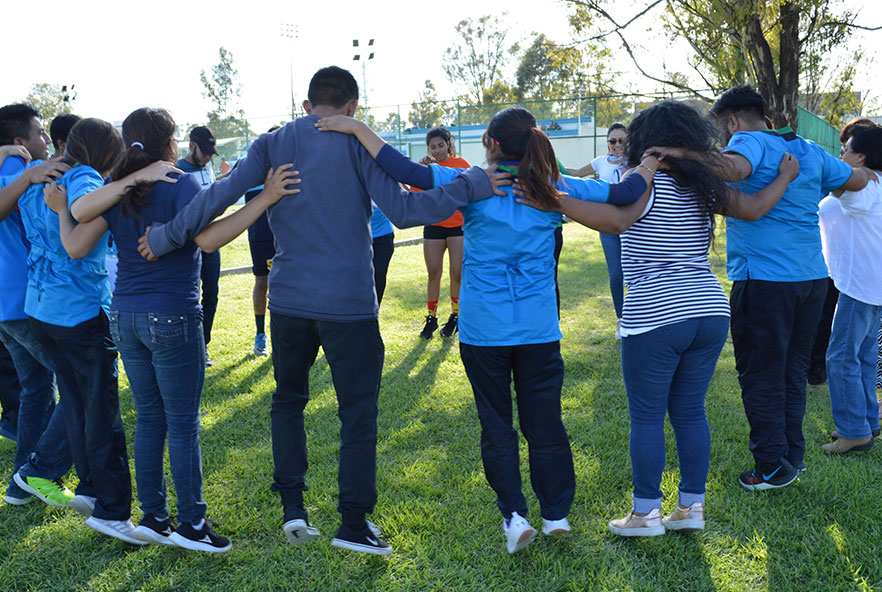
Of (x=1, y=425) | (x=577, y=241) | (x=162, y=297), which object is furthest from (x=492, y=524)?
(x=577, y=241)

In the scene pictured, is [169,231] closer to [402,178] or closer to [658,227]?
[402,178]

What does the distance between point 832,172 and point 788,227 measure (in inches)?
17.1

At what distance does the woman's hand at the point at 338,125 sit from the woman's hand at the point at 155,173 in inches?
27.0

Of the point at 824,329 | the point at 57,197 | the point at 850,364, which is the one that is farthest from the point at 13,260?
the point at 824,329

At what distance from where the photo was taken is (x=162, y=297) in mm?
2799

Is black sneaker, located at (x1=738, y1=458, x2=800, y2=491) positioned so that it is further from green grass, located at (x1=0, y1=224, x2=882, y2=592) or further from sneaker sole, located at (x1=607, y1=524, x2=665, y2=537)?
sneaker sole, located at (x1=607, y1=524, x2=665, y2=537)

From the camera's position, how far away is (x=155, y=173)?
108 inches

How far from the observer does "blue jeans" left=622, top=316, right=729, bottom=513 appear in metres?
2.86

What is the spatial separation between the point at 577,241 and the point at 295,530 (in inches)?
464

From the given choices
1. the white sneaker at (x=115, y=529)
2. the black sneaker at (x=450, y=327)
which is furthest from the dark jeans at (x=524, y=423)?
the black sneaker at (x=450, y=327)

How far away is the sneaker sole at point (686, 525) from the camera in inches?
118

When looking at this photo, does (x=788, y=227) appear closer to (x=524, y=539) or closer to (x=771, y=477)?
(x=771, y=477)

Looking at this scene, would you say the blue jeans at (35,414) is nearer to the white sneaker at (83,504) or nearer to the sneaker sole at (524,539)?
the white sneaker at (83,504)

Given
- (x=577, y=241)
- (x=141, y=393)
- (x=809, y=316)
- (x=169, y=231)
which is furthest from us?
(x=577, y=241)
